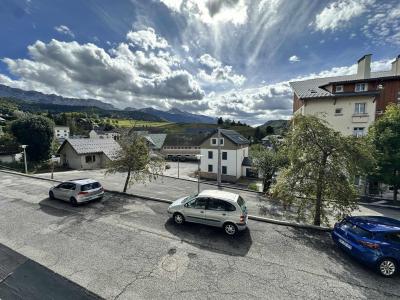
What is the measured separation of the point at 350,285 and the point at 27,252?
1130 cm

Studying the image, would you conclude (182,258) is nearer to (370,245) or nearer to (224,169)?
(370,245)

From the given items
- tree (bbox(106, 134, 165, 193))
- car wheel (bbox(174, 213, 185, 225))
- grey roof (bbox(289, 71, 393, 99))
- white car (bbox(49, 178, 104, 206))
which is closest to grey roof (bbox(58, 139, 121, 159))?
tree (bbox(106, 134, 165, 193))

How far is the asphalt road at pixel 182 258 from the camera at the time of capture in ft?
18.7

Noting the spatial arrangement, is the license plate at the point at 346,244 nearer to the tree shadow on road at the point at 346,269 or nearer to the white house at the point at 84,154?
the tree shadow on road at the point at 346,269

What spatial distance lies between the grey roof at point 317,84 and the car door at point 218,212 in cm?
2153

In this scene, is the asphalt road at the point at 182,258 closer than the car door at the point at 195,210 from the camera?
Yes

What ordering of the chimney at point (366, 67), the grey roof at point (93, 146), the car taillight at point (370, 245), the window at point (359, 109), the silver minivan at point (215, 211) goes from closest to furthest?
1. the car taillight at point (370, 245)
2. the silver minivan at point (215, 211)
3. the window at point (359, 109)
4. the chimney at point (366, 67)
5. the grey roof at point (93, 146)

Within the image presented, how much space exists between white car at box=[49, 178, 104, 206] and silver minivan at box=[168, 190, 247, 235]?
20.7 ft

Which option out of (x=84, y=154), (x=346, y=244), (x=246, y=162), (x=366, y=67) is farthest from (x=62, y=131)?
(x=346, y=244)

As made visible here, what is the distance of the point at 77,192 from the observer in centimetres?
1224

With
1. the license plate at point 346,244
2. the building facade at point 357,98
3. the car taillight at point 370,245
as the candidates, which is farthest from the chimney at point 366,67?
the car taillight at point 370,245

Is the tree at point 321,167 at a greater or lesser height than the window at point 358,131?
lesser

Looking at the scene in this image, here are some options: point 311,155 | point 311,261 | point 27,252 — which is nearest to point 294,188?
point 311,155

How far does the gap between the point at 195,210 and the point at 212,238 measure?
149 cm
